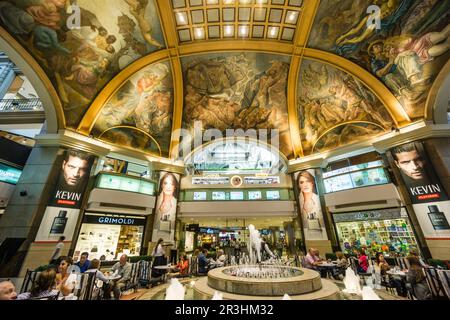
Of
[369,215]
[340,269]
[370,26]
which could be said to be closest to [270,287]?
[340,269]

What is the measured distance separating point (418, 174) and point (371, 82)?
5856 millimetres

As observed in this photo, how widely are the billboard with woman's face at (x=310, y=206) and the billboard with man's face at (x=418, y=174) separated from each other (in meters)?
4.81

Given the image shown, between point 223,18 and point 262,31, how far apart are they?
2.66 m

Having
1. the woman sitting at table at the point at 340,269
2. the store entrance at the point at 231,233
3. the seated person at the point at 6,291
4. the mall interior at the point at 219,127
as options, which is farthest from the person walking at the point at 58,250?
the woman sitting at table at the point at 340,269

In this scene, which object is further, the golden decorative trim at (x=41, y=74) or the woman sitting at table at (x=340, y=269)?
the woman sitting at table at (x=340, y=269)

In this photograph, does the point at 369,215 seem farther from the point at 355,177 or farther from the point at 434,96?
the point at 434,96

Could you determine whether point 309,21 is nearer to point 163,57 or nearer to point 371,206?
point 163,57

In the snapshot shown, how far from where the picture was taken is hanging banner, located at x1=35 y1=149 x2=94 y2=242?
9.05m

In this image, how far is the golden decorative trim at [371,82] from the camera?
427 inches

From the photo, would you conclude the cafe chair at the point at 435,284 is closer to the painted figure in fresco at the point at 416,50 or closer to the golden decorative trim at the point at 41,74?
the painted figure in fresco at the point at 416,50

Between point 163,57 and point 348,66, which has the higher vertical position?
point 163,57

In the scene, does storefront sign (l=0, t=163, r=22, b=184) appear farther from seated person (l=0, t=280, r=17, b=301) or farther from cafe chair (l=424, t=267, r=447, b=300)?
cafe chair (l=424, t=267, r=447, b=300)
